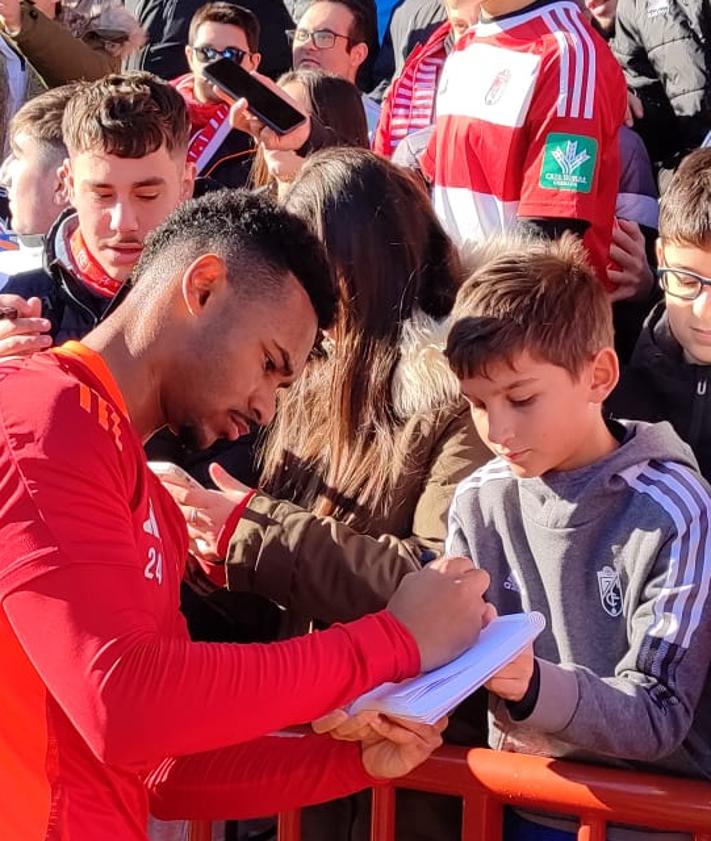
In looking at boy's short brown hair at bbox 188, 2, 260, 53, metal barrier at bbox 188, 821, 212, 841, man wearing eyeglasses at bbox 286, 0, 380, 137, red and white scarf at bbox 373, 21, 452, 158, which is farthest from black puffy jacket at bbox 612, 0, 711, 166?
metal barrier at bbox 188, 821, 212, 841

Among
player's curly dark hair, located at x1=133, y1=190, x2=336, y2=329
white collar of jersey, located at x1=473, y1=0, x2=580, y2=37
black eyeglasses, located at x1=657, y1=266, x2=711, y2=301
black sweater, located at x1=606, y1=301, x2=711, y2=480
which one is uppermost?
player's curly dark hair, located at x1=133, y1=190, x2=336, y2=329

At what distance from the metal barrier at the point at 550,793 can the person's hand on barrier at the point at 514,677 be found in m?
0.21

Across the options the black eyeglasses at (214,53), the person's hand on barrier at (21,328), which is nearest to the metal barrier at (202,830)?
the person's hand on barrier at (21,328)

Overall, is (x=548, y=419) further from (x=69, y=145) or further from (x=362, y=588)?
(x=69, y=145)

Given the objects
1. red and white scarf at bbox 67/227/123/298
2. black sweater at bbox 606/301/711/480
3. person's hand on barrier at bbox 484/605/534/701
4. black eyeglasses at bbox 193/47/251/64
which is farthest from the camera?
black eyeglasses at bbox 193/47/251/64

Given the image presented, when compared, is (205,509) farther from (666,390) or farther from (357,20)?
(357,20)

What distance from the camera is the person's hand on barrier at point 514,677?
2170 mm

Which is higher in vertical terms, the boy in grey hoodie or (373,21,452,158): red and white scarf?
the boy in grey hoodie

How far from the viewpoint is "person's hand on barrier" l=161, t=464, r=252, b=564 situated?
275cm

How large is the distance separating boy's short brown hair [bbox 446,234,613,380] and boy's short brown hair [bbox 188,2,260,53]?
13.4 feet

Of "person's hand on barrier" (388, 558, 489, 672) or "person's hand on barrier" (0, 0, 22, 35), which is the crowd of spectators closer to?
"person's hand on barrier" (388, 558, 489, 672)

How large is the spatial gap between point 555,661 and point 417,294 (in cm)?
96

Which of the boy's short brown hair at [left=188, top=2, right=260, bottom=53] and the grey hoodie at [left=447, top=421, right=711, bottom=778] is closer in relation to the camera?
the grey hoodie at [left=447, top=421, right=711, bottom=778]

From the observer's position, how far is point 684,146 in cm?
487
